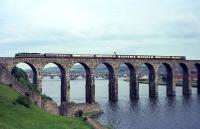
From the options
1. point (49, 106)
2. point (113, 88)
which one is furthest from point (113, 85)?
point (49, 106)

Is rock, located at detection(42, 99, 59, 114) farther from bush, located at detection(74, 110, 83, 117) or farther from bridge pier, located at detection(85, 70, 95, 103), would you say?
bridge pier, located at detection(85, 70, 95, 103)

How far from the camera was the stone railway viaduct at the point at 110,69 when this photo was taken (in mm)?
86438

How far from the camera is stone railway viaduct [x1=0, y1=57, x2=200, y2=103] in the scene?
284 feet

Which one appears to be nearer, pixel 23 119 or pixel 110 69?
pixel 23 119

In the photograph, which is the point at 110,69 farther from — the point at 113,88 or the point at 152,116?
the point at 152,116

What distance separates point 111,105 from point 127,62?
19.4 m

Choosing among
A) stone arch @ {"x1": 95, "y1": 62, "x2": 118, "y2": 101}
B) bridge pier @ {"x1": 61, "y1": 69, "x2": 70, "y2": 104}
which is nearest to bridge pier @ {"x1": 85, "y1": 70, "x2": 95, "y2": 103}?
bridge pier @ {"x1": 61, "y1": 69, "x2": 70, "y2": 104}

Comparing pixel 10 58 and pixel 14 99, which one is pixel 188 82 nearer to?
pixel 10 58

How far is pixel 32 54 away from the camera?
8762cm

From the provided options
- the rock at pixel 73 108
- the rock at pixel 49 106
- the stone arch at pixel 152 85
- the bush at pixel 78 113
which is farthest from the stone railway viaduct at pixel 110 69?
the bush at pixel 78 113

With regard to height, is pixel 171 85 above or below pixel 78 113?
above

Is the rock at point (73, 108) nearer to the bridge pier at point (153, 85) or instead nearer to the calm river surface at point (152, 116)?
the calm river surface at point (152, 116)

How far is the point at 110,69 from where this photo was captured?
101m

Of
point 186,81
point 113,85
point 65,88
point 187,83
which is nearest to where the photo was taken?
point 65,88
